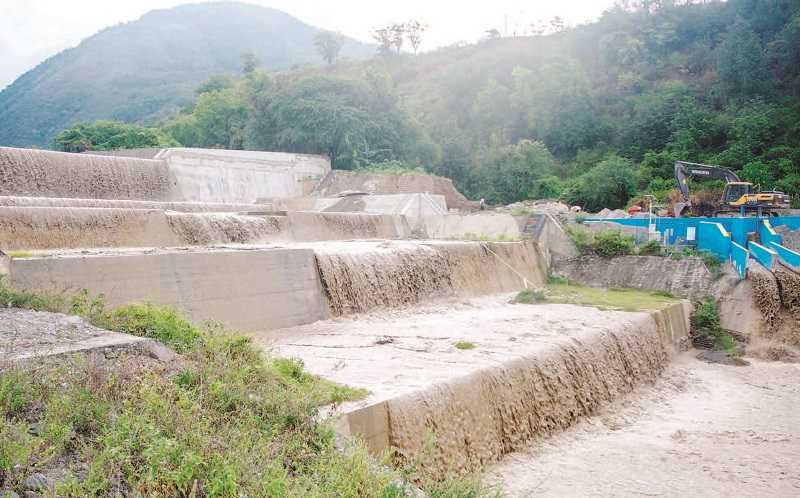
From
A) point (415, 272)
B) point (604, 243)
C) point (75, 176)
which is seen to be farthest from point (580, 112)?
point (75, 176)

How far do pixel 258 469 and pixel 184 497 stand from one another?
49 centimetres

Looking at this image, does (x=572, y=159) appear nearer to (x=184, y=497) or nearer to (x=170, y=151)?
(x=170, y=151)

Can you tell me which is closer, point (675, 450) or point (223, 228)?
point (675, 450)

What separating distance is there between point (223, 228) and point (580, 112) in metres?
35.9

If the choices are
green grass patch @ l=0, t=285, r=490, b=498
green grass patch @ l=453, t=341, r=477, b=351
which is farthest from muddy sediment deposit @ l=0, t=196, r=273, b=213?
green grass patch @ l=0, t=285, r=490, b=498

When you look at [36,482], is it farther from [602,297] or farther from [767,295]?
[767,295]

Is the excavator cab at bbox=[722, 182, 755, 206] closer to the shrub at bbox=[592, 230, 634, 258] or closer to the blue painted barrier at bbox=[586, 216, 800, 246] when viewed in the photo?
the blue painted barrier at bbox=[586, 216, 800, 246]

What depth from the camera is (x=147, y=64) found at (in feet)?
348

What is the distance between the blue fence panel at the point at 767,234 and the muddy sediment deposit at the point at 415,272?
6190 millimetres

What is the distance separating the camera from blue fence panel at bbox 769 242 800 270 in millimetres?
15250

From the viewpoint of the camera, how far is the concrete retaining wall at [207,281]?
7.70 m

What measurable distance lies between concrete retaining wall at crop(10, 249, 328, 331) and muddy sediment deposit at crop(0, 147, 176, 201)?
10058 millimetres

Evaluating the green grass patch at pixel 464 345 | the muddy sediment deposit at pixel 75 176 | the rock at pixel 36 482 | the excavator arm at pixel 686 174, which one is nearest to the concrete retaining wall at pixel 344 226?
the muddy sediment deposit at pixel 75 176

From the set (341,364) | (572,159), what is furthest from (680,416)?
(572,159)
